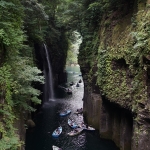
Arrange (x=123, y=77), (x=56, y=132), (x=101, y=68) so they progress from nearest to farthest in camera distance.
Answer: (x=123, y=77), (x=101, y=68), (x=56, y=132)

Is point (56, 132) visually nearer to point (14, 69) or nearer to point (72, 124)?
point (72, 124)

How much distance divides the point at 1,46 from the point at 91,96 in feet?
44.6

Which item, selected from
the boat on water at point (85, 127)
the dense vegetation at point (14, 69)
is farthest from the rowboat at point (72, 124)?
the dense vegetation at point (14, 69)

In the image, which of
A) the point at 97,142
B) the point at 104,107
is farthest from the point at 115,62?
the point at 97,142

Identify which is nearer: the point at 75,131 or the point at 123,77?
the point at 123,77

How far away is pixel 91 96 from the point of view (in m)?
20.8

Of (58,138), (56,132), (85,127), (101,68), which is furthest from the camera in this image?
(85,127)

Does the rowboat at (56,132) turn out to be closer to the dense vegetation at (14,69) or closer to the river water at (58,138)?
the river water at (58,138)

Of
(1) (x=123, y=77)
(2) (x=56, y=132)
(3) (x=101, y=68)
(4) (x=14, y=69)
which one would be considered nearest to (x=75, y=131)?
(2) (x=56, y=132)

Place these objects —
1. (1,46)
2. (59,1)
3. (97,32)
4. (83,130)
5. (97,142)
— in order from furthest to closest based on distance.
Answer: (59,1) → (97,32) → (83,130) → (97,142) → (1,46)

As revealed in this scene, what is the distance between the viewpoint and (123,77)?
48.2 feet

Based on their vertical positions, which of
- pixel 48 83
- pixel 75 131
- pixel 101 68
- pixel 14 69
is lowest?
pixel 75 131

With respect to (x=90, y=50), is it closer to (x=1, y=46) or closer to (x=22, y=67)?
(x=22, y=67)

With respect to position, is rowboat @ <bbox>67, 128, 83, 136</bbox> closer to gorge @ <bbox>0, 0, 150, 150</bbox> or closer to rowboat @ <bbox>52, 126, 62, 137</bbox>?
rowboat @ <bbox>52, 126, 62, 137</bbox>
